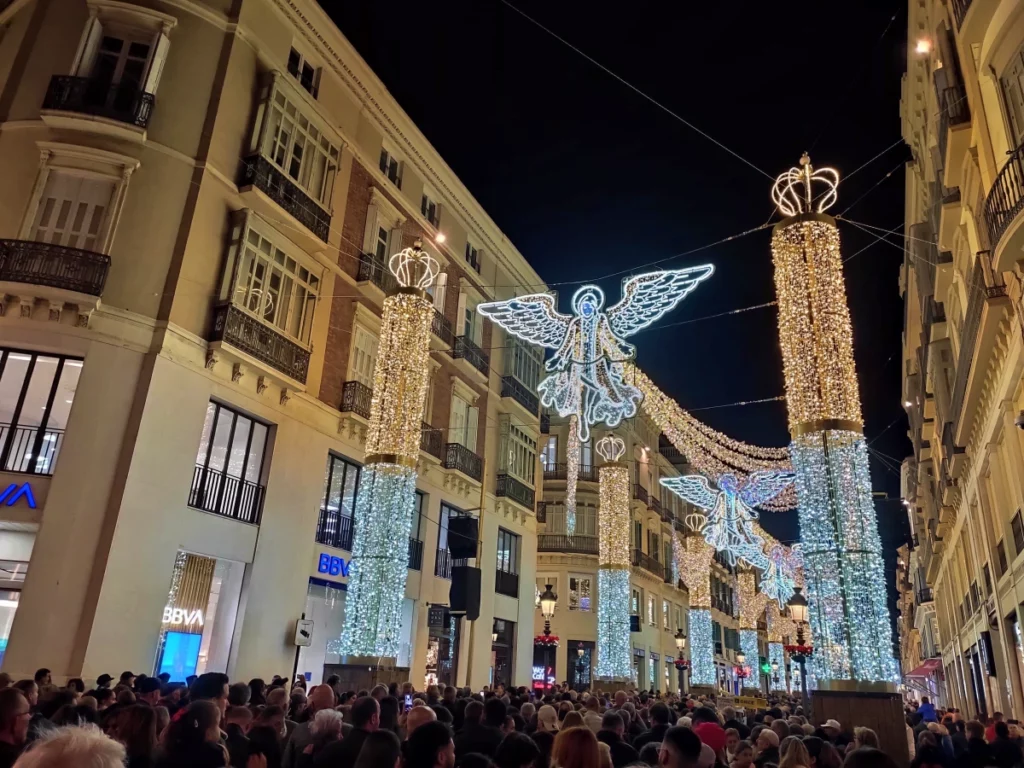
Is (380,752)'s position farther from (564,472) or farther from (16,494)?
(564,472)

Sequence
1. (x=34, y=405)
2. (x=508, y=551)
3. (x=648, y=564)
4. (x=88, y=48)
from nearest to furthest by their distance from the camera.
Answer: (x=34, y=405)
(x=88, y=48)
(x=508, y=551)
(x=648, y=564)

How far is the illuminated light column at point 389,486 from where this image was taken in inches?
542

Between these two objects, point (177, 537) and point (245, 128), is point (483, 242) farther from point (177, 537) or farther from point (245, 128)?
point (177, 537)

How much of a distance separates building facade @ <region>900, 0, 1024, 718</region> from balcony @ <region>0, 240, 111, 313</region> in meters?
15.6

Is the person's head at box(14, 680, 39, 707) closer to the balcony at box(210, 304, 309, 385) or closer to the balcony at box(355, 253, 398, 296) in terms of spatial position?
the balcony at box(210, 304, 309, 385)

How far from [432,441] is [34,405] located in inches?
431

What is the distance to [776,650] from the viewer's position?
151ft

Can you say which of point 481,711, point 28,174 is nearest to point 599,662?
point 481,711

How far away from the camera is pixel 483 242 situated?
27.6 m

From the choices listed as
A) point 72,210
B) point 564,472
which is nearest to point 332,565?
point 72,210

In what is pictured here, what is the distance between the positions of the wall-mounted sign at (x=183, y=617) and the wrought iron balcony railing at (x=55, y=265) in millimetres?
6691

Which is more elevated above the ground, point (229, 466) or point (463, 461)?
point (463, 461)

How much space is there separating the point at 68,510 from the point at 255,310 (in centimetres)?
598

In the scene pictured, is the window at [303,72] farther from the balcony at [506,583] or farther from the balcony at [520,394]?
the balcony at [506,583]
